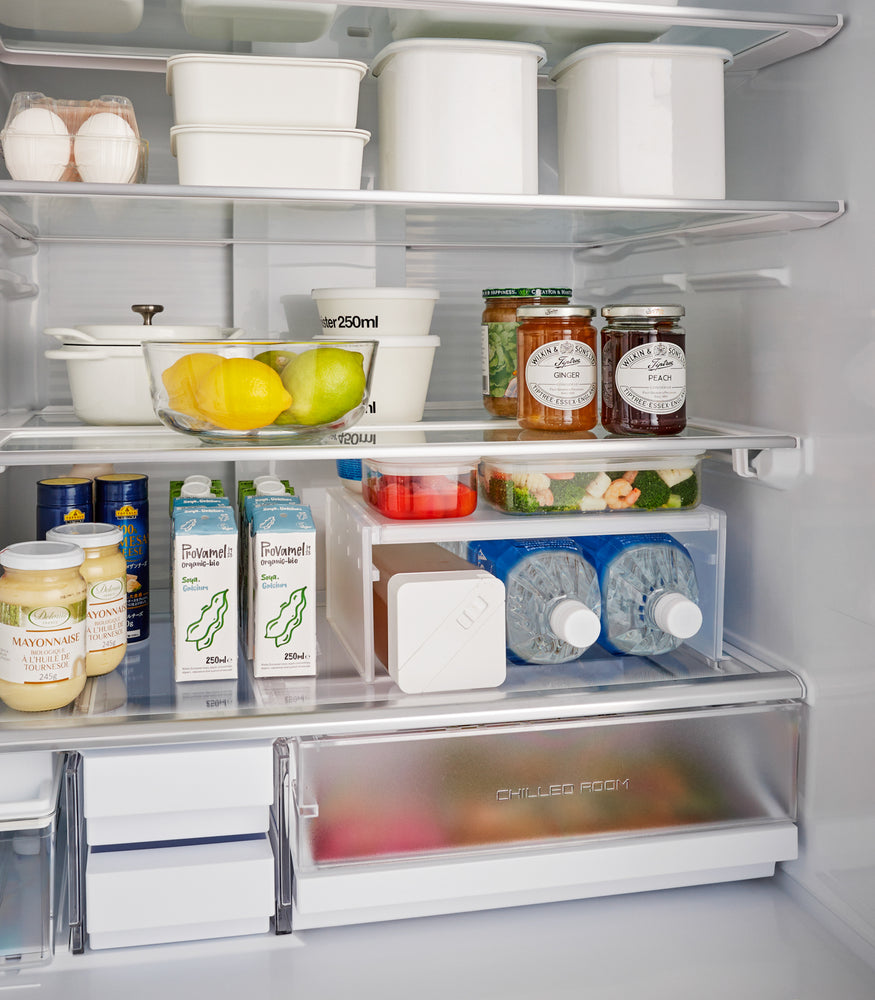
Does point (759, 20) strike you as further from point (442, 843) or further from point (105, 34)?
point (442, 843)

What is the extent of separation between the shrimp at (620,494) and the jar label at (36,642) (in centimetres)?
63

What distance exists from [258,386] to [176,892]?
0.54 m

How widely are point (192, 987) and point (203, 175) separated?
2.76 feet

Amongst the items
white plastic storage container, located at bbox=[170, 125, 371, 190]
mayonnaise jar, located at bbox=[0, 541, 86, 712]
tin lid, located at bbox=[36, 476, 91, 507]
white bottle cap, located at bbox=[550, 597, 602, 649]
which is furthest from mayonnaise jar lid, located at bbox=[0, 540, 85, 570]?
white bottle cap, located at bbox=[550, 597, 602, 649]

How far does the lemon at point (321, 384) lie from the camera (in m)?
1.17

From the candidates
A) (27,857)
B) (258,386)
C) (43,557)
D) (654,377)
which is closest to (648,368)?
(654,377)

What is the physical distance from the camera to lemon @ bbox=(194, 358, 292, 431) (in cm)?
114

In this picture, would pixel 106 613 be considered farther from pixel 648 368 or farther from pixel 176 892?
pixel 648 368

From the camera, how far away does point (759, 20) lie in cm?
114

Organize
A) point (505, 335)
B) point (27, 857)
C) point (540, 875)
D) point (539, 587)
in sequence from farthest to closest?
point (505, 335)
point (539, 587)
point (540, 875)
point (27, 857)

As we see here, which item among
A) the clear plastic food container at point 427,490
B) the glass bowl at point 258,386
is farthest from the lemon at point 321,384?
the clear plastic food container at point 427,490

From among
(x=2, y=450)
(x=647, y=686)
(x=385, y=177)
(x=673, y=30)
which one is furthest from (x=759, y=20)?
(x=2, y=450)

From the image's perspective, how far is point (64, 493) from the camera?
132 centimetres

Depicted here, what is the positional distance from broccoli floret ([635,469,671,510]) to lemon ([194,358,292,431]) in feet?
1.48
